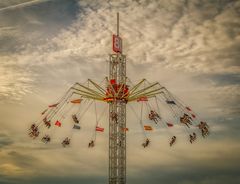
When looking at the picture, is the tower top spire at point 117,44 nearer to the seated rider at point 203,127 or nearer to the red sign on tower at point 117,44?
the red sign on tower at point 117,44

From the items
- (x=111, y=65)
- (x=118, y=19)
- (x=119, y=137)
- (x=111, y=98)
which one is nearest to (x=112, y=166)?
(x=119, y=137)

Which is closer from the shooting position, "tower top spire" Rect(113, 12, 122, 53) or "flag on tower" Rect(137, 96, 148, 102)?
"flag on tower" Rect(137, 96, 148, 102)

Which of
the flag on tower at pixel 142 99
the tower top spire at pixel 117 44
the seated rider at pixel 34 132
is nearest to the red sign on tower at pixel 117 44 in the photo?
the tower top spire at pixel 117 44

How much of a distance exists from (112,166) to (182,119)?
11064 millimetres

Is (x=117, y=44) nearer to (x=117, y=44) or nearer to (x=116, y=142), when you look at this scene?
(x=117, y=44)

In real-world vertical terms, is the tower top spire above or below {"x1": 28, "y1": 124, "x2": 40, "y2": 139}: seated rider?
above

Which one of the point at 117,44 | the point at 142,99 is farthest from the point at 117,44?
the point at 142,99

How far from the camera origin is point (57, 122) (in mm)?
59312

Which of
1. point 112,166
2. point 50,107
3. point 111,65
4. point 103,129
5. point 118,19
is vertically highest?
point 118,19

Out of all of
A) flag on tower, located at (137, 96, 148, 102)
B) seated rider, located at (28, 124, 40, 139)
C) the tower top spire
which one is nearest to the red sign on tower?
the tower top spire

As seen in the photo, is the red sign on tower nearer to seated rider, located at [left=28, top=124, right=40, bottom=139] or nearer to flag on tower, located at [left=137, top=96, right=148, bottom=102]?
flag on tower, located at [left=137, top=96, right=148, bottom=102]

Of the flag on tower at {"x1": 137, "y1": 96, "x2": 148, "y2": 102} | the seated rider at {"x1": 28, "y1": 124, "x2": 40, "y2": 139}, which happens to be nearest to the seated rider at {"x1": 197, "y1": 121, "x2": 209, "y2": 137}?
the flag on tower at {"x1": 137, "y1": 96, "x2": 148, "y2": 102}

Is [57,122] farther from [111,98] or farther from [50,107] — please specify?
[111,98]

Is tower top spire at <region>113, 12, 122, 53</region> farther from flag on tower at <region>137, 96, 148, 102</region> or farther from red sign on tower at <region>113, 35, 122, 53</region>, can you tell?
flag on tower at <region>137, 96, 148, 102</region>
